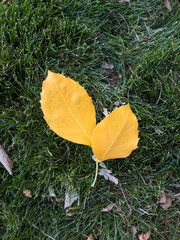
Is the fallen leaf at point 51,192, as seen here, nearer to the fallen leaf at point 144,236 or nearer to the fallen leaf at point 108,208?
the fallen leaf at point 108,208

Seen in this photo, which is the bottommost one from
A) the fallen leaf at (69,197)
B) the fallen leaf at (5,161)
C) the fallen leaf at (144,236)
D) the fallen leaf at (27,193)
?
the fallen leaf at (144,236)

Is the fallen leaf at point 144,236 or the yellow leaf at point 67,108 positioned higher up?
the yellow leaf at point 67,108

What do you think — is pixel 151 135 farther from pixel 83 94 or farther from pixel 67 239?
pixel 67 239

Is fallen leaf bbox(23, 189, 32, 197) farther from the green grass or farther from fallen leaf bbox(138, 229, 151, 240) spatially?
fallen leaf bbox(138, 229, 151, 240)

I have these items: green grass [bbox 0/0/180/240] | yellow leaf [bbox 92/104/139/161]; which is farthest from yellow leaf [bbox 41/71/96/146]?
green grass [bbox 0/0/180/240]

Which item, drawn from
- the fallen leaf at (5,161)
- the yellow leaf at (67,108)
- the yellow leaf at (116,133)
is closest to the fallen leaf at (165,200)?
the yellow leaf at (116,133)

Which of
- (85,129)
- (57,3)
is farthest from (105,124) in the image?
(57,3)
